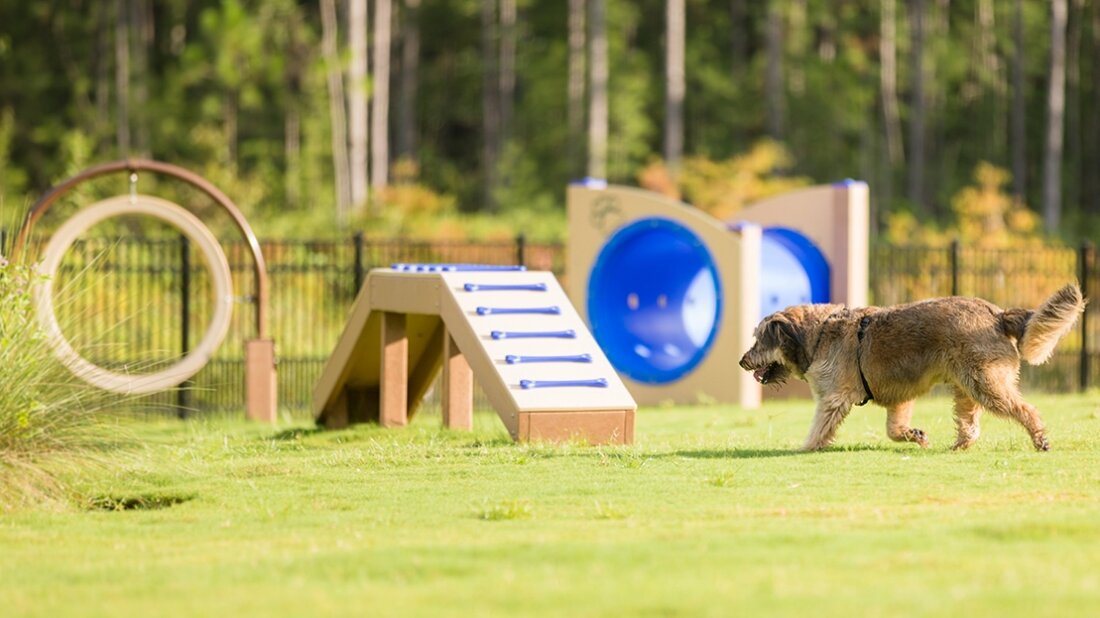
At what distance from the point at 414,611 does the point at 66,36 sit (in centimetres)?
4665

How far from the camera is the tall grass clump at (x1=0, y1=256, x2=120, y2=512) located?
9.77 metres

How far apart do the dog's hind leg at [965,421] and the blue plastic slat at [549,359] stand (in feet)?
9.76

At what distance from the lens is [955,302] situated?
404 inches

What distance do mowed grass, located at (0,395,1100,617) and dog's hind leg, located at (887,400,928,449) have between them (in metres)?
0.08

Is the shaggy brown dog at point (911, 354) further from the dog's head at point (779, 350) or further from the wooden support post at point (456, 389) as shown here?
the wooden support post at point (456, 389)

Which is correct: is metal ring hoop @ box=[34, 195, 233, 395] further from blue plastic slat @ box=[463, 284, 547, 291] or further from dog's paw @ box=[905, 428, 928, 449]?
dog's paw @ box=[905, 428, 928, 449]

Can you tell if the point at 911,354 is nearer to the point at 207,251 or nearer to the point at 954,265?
the point at 207,251

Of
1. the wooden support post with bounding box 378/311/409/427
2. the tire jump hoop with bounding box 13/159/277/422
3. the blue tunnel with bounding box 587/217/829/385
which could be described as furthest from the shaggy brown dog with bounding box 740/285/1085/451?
the blue tunnel with bounding box 587/217/829/385

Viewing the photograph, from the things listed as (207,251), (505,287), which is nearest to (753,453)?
(505,287)

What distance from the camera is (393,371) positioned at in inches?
547

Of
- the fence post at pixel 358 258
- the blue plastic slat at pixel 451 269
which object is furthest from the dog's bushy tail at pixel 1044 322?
the fence post at pixel 358 258

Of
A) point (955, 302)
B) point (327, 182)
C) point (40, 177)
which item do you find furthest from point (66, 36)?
point (955, 302)

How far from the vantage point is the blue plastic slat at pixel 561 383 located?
38.3 ft

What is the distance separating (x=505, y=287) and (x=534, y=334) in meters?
0.79
